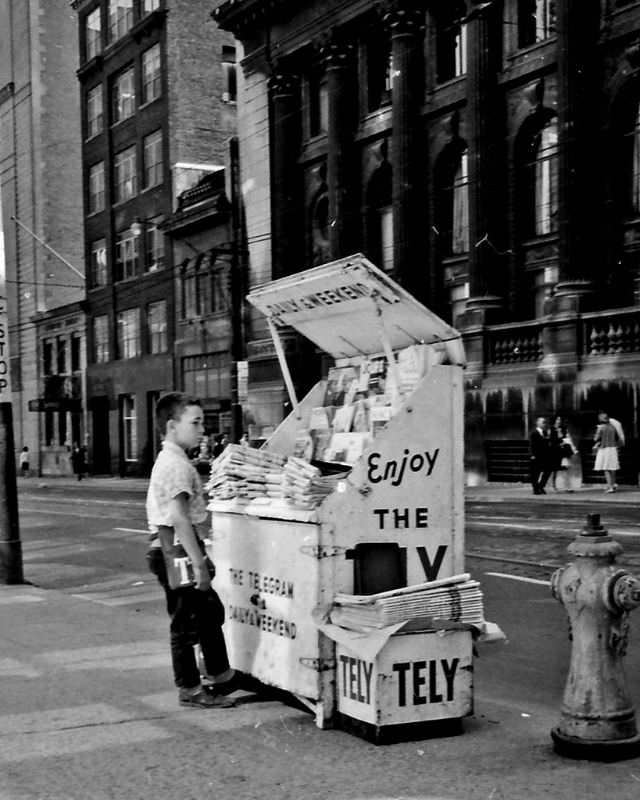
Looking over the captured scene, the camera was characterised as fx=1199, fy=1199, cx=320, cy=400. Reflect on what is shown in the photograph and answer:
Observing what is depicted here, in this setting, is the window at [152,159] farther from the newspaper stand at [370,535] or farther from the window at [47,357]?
the newspaper stand at [370,535]

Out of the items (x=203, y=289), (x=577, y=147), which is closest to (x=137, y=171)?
(x=203, y=289)

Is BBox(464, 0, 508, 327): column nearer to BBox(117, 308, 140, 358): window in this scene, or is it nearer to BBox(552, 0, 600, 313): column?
BBox(552, 0, 600, 313): column

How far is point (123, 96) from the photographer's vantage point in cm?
5259

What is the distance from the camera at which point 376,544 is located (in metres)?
6.05

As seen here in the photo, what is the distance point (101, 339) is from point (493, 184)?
89.4ft

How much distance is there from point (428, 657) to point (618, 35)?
25.5m

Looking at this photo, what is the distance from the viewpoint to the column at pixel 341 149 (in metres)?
37.1

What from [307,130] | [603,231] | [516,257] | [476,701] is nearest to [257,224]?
[307,130]

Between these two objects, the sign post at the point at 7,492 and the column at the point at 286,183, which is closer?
the sign post at the point at 7,492

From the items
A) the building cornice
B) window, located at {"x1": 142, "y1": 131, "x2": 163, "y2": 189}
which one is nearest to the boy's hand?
the building cornice

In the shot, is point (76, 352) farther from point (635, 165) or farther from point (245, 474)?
point (245, 474)

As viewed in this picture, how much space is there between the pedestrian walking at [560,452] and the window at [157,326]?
23454 millimetres

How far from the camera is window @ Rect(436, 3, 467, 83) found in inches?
1321

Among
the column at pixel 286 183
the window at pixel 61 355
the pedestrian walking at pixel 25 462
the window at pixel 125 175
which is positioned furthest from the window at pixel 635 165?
the pedestrian walking at pixel 25 462
